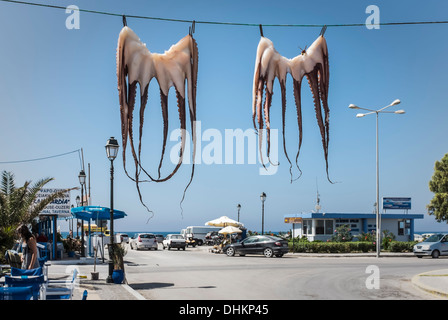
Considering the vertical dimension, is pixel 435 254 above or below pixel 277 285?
below

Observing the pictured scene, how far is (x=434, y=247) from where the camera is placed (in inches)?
1243

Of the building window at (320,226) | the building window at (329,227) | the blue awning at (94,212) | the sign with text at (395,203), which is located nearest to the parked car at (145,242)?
the building window at (320,226)

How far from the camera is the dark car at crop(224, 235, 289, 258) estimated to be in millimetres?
30297

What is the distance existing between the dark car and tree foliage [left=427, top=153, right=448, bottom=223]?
33895 millimetres

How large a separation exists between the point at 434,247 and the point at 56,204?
23424mm

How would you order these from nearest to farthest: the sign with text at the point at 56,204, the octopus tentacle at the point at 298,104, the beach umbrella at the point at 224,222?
the octopus tentacle at the point at 298,104, the sign with text at the point at 56,204, the beach umbrella at the point at 224,222

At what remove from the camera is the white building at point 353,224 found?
4484 centimetres

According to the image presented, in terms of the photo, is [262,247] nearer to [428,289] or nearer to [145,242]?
[145,242]

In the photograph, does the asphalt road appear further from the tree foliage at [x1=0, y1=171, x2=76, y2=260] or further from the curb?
the tree foliage at [x1=0, y1=171, x2=76, y2=260]

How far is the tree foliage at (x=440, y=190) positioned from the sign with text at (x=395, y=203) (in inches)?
595

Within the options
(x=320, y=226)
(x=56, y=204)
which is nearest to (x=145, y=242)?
(x=320, y=226)

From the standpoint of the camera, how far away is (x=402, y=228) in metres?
47.5

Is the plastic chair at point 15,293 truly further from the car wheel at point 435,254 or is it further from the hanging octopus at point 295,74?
the car wheel at point 435,254
